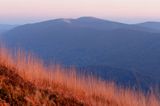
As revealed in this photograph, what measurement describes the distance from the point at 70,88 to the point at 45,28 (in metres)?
114

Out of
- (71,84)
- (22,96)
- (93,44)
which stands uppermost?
(22,96)

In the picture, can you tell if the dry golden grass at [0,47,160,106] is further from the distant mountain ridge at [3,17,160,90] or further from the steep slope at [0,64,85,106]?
the distant mountain ridge at [3,17,160,90]

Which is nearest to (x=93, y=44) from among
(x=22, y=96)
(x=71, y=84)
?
(x=71, y=84)

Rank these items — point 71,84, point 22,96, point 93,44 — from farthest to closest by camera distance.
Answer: point 93,44
point 71,84
point 22,96

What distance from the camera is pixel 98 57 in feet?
293

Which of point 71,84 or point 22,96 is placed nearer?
point 22,96

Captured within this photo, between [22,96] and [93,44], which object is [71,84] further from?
[93,44]

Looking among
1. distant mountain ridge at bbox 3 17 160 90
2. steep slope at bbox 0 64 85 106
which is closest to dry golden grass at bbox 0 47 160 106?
steep slope at bbox 0 64 85 106

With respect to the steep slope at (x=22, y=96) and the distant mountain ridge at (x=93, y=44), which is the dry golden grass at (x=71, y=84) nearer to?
the steep slope at (x=22, y=96)

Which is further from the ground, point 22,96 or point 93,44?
point 22,96

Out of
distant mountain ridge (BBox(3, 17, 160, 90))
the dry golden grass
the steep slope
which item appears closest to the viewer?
the steep slope

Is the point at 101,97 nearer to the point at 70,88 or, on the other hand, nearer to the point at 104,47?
the point at 70,88

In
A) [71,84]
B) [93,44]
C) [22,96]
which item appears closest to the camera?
[22,96]

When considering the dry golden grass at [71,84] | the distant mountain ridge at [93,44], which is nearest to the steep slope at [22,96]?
the dry golden grass at [71,84]
